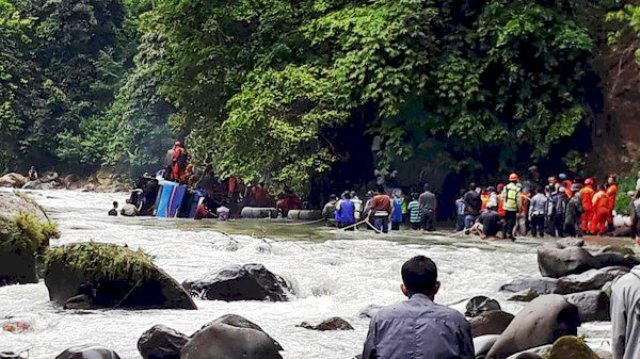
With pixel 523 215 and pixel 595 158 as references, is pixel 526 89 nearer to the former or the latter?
pixel 595 158

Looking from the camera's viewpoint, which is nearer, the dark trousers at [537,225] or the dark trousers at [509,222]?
the dark trousers at [509,222]

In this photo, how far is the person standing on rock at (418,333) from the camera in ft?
13.8

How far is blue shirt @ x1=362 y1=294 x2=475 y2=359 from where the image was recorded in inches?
166

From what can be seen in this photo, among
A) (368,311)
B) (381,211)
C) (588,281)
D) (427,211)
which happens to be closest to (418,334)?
(368,311)

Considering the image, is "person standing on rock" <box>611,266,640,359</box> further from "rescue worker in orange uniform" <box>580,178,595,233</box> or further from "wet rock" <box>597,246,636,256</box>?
"rescue worker in orange uniform" <box>580,178,595,233</box>

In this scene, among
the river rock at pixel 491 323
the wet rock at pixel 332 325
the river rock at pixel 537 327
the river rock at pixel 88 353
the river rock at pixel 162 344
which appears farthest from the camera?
the wet rock at pixel 332 325

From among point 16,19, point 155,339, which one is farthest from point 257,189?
point 16,19

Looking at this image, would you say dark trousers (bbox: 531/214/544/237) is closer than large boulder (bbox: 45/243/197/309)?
No

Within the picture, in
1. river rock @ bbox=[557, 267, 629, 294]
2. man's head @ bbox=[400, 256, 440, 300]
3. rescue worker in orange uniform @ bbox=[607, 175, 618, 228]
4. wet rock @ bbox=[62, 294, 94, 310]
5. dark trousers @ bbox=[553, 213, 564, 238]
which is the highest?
rescue worker in orange uniform @ bbox=[607, 175, 618, 228]

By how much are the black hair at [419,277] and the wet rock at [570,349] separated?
11.1ft

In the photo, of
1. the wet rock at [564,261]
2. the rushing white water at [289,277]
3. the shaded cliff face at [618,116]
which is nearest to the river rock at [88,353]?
the rushing white water at [289,277]

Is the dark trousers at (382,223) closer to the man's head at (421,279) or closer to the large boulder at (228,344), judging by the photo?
the large boulder at (228,344)

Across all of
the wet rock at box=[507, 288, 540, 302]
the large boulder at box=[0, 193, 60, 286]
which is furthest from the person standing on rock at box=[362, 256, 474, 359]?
the large boulder at box=[0, 193, 60, 286]

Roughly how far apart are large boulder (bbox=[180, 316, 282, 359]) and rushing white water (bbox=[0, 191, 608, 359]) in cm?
91
